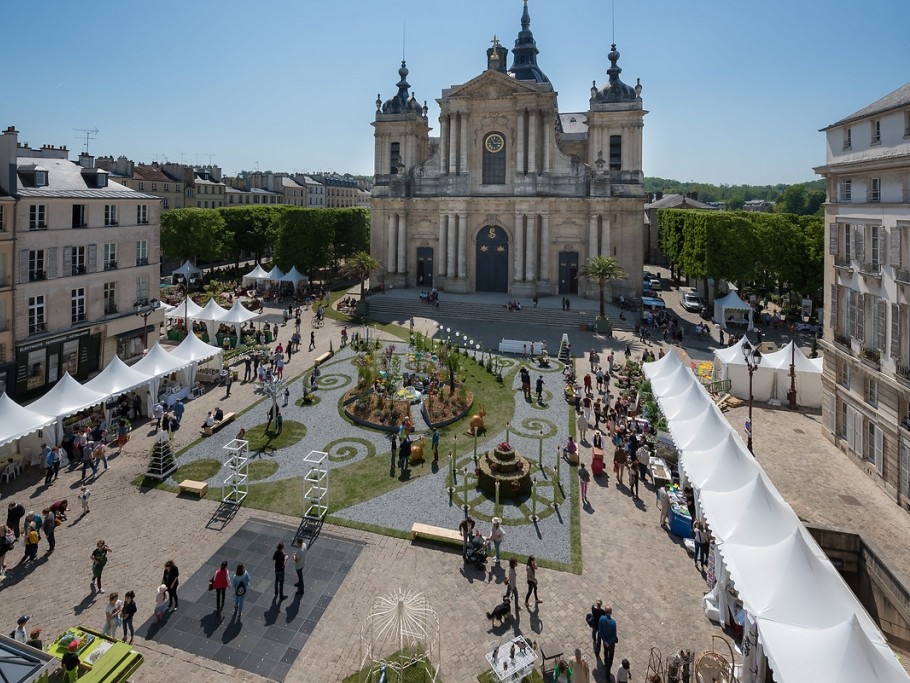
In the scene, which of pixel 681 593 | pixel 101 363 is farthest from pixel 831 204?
pixel 101 363

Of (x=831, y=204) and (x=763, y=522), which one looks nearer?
(x=763, y=522)

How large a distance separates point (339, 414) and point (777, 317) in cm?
3615

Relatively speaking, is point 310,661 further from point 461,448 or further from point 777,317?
point 777,317

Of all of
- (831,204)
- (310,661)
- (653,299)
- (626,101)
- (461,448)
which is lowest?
(310,661)

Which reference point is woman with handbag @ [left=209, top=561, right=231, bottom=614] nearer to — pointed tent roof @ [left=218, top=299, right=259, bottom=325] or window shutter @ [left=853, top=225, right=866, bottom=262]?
window shutter @ [left=853, top=225, right=866, bottom=262]

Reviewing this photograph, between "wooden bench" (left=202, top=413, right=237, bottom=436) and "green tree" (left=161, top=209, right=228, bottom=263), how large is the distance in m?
40.0

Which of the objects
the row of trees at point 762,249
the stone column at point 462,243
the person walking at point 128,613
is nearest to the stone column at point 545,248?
the stone column at point 462,243

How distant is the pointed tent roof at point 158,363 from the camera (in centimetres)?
2506

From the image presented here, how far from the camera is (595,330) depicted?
4103 cm

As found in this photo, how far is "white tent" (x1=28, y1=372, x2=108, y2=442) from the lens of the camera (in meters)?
20.4

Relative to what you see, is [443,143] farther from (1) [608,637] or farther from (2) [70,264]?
(1) [608,637]

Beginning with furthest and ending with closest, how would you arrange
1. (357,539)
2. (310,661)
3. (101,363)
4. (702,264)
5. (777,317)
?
(702,264), (777,317), (101,363), (357,539), (310,661)

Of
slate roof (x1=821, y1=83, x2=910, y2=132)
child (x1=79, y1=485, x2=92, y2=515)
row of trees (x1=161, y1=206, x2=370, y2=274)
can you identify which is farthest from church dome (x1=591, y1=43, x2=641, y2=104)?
child (x1=79, y1=485, x2=92, y2=515)

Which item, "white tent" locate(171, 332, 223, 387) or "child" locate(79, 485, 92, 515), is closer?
"child" locate(79, 485, 92, 515)
